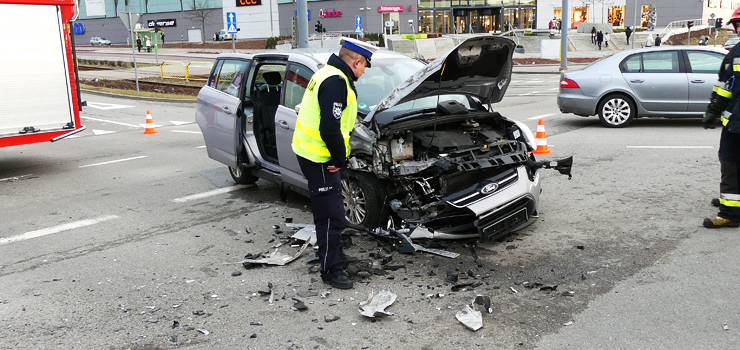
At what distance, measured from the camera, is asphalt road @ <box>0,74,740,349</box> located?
393 cm

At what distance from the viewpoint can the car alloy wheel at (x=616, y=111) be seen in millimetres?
11664

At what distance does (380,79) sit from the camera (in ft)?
21.2

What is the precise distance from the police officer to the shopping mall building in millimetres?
51085

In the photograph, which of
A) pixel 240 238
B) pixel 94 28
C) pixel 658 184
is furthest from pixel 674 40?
pixel 94 28

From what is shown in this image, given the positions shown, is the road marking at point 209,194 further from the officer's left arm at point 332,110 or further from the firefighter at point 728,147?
the firefighter at point 728,147

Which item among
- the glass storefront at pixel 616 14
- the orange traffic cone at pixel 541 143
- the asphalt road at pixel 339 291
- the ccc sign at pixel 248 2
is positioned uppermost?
the ccc sign at pixel 248 2

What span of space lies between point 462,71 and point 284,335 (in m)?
3.07

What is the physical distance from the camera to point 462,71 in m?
5.82

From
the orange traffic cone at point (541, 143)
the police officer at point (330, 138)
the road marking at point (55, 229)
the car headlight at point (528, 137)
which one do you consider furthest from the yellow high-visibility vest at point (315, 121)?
the orange traffic cone at point (541, 143)

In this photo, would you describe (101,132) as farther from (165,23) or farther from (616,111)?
(165,23)

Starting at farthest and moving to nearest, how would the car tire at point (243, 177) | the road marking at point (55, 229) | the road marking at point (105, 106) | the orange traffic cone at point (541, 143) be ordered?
the road marking at point (105, 106), the orange traffic cone at point (541, 143), the car tire at point (243, 177), the road marking at point (55, 229)

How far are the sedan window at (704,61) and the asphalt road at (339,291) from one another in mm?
3113

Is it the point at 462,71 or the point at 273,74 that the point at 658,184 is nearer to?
the point at 462,71

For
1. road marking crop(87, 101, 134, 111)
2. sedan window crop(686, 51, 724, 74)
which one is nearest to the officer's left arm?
sedan window crop(686, 51, 724, 74)
